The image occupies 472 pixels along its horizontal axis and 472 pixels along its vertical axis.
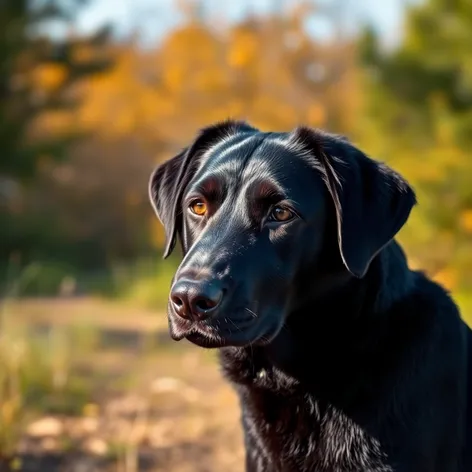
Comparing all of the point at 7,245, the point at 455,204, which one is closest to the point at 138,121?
the point at 7,245

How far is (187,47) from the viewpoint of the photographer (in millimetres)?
16703

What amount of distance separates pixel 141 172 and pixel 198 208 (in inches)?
659

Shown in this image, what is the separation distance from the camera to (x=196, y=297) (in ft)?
6.75

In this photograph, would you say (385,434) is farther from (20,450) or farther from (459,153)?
(459,153)

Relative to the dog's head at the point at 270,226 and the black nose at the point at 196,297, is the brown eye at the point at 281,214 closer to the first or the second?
the dog's head at the point at 270,226

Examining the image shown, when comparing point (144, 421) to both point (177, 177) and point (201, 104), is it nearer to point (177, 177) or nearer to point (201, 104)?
point (177, 177)

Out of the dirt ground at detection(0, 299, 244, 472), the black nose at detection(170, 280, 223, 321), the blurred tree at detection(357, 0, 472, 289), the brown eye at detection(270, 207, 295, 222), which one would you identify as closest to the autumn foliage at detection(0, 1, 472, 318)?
the blurred tree at detection(357, 0, 472, 289)

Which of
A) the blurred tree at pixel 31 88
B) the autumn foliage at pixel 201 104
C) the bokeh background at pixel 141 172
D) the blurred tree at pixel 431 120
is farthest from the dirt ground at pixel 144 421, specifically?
the blurred tree at pixel 31 88

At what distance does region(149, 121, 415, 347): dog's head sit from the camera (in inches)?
84.4

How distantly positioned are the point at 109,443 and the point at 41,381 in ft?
3.58

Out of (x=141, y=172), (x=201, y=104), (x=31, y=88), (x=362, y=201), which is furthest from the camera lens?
(x=141, y=172)

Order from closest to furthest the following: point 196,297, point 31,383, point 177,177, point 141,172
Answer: point 196,297, point 177,177, point 31,383, point 141,172

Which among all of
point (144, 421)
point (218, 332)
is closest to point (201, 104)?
point (144, 421)

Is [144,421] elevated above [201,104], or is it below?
below
